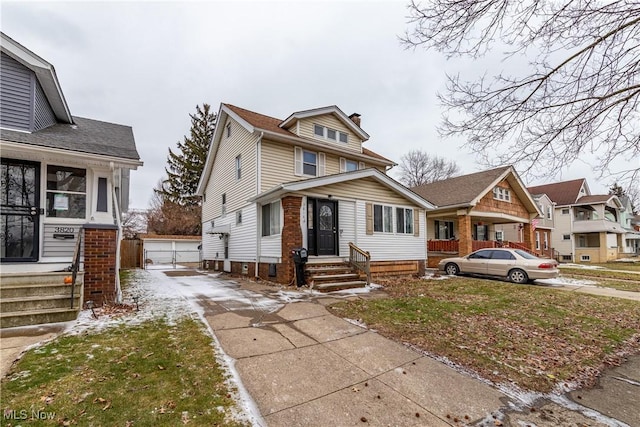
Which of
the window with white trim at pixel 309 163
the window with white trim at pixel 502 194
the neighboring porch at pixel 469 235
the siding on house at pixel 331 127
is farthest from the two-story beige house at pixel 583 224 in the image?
the window with white trim at pixel 309 163

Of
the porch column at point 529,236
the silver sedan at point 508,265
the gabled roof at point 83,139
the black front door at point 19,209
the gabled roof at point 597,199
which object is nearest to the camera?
the black front door at point 19,209

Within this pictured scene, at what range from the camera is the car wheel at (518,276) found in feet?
38.6

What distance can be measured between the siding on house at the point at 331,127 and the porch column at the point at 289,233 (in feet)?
16.8

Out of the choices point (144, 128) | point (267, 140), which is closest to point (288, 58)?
point (267, 140)

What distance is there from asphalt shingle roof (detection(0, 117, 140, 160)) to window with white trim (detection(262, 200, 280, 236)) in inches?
188

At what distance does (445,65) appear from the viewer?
502cm

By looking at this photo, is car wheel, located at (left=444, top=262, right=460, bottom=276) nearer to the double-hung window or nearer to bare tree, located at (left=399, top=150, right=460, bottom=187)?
the double-hung window

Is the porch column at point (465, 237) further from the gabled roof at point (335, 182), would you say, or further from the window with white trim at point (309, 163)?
the window with white trim at point (309, 163)

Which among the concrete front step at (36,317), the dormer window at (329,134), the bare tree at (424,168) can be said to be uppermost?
the bare tree at (424,168)

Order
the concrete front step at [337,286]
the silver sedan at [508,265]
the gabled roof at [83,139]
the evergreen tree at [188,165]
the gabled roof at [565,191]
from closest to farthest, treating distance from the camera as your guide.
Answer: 1. the gabled roof at [83,139]
2. the concrete front step at [337,286]
3. the silver sedan at [508,265]
4. the gabled roof at [565,191]
5. the evergreen tree at [188,165]

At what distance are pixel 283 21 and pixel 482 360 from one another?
25.7 ft

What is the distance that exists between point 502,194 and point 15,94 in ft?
77.6

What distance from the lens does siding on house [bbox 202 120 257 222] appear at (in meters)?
12.7

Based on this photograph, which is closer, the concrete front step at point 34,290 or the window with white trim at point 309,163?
the concrete front step at point 34,290
